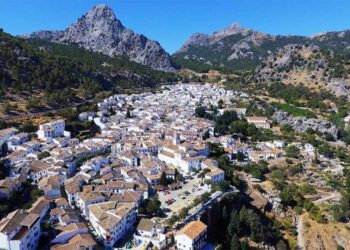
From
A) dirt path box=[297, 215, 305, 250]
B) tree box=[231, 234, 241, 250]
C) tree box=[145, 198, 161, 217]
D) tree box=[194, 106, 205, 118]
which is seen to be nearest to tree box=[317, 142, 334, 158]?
dirt path box=[297, 215, 305, 250]

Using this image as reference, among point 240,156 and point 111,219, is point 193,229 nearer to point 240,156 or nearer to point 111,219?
point 111,219

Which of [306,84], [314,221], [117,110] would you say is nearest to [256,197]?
[314,221]

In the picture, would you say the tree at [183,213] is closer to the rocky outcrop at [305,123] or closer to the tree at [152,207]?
the tree at [152,207]

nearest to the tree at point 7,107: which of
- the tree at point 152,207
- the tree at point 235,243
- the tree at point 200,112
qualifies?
the tree at point 200,112

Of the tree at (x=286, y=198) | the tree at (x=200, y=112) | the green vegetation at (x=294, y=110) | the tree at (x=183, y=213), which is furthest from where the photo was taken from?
the green vegetation at (x=294, y=110)

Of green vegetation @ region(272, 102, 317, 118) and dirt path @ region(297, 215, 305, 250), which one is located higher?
green vegetation @ region(272, 102, 317, 118)

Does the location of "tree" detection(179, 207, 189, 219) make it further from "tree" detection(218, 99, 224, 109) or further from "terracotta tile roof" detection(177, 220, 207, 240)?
"tree" detection(218, 99, 224, 109)

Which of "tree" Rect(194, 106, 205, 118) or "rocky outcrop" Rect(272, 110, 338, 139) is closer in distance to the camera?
"rocky outcrop" Rect(272, 110, 338, 139)
